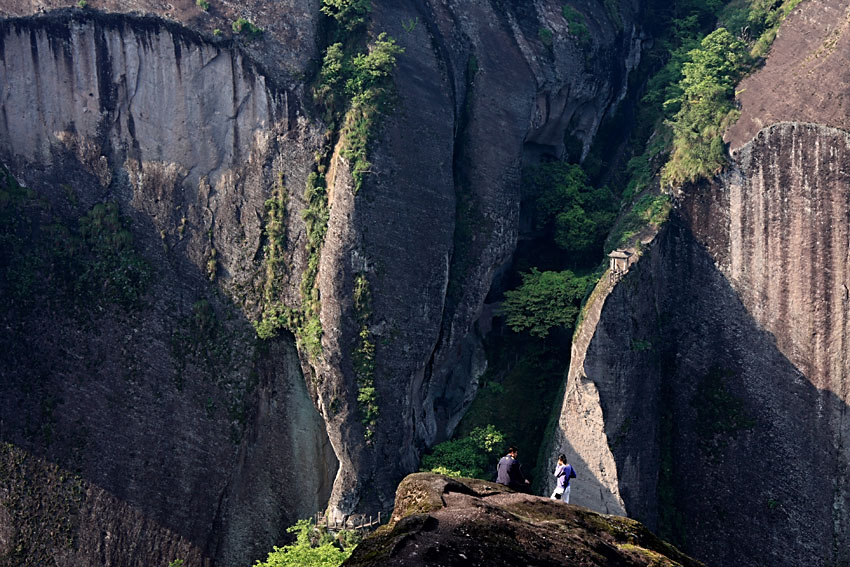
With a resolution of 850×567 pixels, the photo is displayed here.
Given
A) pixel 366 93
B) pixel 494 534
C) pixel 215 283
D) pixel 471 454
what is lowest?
pixel 471 454

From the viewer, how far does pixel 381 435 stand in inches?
851

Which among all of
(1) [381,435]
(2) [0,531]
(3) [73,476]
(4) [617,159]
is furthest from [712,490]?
(2) [0,531]

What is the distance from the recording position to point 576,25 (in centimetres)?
2608

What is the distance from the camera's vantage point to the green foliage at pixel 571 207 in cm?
2469

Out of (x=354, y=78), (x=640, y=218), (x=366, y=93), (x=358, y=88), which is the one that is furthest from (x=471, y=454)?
(x=354, y=78)

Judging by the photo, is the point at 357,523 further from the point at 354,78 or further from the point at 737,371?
the point at 354,78

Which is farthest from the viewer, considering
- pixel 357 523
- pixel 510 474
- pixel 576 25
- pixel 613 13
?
pixel 613 13

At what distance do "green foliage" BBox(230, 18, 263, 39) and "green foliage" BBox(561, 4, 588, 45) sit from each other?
27.3ft

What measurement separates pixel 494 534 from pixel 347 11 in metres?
16.0

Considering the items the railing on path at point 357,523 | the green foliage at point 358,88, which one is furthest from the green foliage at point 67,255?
the railing on path at point 357,523

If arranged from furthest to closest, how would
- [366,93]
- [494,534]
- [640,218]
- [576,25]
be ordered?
1. [576,25]
2. [640,218]
3. [366,93]
4. [494,534]

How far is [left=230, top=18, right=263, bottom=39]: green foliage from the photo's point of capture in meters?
22.2

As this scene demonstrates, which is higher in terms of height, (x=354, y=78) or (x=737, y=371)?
(x=354, y=78)

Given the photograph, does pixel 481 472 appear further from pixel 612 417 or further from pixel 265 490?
pixel 265 490
